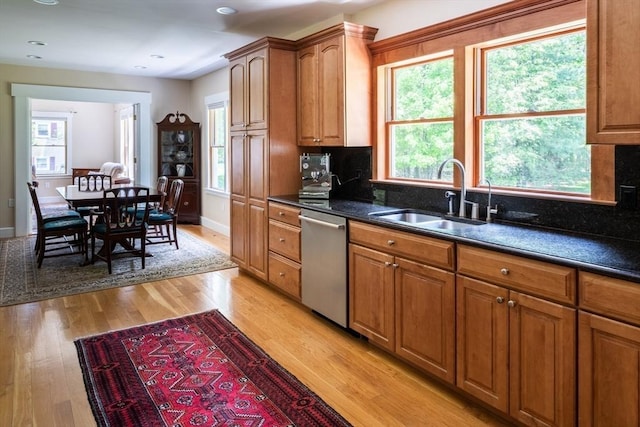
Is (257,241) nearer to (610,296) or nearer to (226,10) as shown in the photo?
(226,10)

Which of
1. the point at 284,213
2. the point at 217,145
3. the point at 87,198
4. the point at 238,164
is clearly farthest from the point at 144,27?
the point at 217,145

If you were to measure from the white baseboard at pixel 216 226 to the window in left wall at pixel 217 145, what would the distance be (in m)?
0.57

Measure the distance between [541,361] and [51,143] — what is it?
11.9 metres

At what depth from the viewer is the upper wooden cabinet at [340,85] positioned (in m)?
3.76

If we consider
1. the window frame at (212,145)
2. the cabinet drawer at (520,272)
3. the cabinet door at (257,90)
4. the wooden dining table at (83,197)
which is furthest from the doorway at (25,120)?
the cabinet drawer at (520,272)

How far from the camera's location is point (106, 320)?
3.62 meters

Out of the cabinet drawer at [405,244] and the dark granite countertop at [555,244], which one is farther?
the cabinet drawer at [405,244]

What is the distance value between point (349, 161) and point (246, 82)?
1303 millimetres

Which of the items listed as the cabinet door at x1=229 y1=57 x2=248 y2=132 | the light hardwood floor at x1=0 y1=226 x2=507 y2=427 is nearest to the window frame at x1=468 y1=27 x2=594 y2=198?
the light hardwood floor at x1=0 y1=226 x2=507 y2=427

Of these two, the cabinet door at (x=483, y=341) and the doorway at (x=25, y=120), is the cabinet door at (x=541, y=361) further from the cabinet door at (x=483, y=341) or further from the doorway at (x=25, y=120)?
the doorway at (x=25, y=120)

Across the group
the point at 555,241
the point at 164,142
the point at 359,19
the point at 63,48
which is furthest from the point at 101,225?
the point at 555,241

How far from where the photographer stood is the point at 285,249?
158 inches

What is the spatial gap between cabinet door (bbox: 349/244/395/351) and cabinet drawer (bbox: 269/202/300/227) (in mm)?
804

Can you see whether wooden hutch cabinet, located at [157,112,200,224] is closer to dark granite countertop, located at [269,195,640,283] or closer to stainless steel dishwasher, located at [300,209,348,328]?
stainless steel dishwasher, located at [300,209,348,328]
